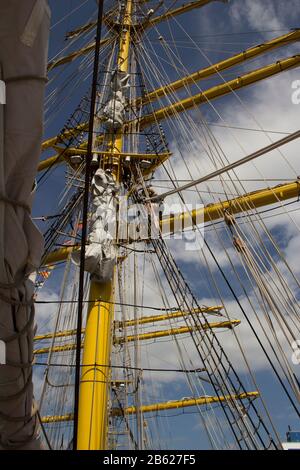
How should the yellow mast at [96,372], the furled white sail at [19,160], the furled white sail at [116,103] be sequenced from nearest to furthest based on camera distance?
the furled white sail at [19,160], the yellow mast at [96,372], the furled white sail at [116,103]

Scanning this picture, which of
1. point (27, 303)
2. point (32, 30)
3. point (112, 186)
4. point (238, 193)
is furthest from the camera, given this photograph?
point (112, 186)

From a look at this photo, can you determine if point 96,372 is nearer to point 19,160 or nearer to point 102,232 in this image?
point 102,232

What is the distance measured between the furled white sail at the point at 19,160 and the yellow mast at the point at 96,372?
355cm

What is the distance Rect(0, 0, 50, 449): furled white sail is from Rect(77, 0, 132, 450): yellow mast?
140 inches

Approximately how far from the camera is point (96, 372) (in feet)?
18.5

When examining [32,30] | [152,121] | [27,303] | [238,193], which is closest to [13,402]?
[27,303]

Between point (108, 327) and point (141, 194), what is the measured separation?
3.16 metres

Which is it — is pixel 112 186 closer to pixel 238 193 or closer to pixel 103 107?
pixel 238 193

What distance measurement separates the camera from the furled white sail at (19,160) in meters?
1.54

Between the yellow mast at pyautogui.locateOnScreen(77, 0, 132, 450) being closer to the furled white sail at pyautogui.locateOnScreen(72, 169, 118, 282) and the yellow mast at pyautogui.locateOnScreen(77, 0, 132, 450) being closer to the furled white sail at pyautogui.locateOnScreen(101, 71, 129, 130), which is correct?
the furled white sail at pyautogui.locateOnScreen(72, 169, 118, 282)

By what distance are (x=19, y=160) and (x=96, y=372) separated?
450 cm

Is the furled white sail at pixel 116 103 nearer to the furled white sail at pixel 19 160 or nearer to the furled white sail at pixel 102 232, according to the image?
Result: the furled white sail at pixel 102 232

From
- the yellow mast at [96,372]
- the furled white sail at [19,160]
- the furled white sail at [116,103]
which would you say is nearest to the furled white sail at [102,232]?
the yellow mast at [96,372]
